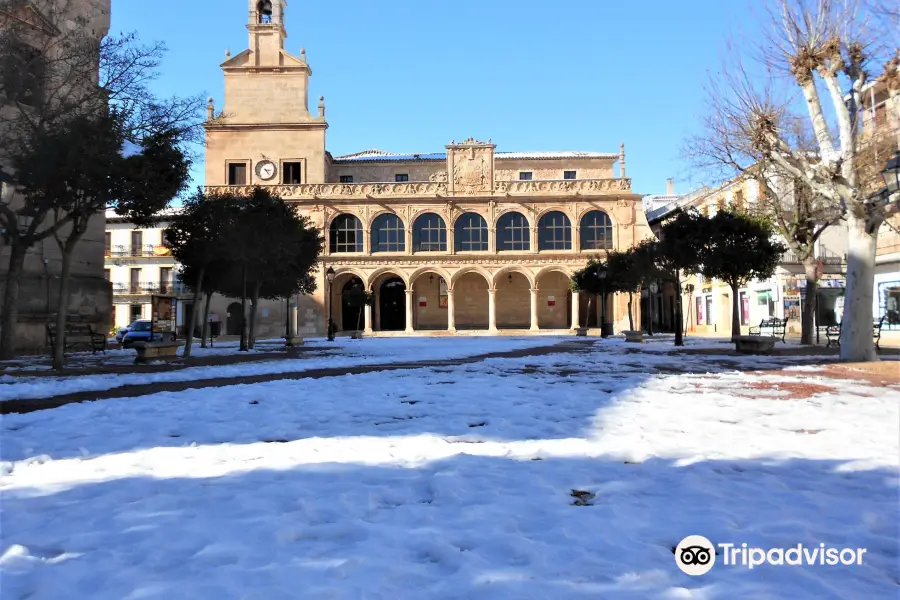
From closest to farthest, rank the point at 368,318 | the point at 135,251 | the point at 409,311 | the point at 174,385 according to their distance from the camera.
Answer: the point at 174,385 → the point at 368,318 → the point at 409,311 → the point at 135,251

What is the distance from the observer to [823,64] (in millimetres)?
12133

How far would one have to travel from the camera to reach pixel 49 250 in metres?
17.3

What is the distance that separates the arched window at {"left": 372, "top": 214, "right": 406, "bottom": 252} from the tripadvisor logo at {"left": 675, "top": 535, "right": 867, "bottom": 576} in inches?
1564

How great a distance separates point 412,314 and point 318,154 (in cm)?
1299

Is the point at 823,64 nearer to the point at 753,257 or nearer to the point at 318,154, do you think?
the point at 753,257

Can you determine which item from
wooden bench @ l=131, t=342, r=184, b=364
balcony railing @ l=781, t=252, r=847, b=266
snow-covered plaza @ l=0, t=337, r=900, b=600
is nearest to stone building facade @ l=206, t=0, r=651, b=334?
balcony railing @ l=781, t=252, r=847, b=266

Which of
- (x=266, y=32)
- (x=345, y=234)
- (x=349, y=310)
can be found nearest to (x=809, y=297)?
(x=345, y=234)

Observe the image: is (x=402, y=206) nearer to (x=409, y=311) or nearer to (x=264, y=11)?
(x=409, y=311)

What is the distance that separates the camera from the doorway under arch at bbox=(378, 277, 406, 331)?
145ft

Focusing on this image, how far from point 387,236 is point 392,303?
17.7ft

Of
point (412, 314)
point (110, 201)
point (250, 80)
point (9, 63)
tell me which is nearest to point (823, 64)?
point (110, 201)

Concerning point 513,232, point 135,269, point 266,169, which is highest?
point 266,169

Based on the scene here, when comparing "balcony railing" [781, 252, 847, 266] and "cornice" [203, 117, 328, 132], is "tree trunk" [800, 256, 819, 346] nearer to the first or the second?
"balcony railing" [781, 252, 847, 266]

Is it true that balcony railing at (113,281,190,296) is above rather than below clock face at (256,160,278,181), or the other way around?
below
